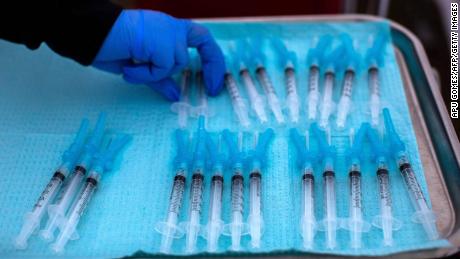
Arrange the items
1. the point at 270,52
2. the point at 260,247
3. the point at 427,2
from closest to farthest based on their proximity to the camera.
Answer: the point at 260,247 < the point at 270,52 < the point at 427,2

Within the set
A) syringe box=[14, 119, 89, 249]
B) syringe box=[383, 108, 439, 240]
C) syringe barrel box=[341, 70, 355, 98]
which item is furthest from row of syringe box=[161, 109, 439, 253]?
syringe box=[14, 119, 89, 249]

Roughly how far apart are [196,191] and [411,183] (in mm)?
465

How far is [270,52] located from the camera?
5.17 ft

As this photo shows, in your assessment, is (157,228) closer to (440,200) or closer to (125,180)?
(125,180)

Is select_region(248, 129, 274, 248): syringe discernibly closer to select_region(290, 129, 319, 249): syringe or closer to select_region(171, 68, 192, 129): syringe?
select_region(290, 129, 319, 249): syringe

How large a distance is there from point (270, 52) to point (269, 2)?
47 cm

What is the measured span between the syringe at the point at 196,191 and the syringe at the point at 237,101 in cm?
10

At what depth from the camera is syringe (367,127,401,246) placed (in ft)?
3.46

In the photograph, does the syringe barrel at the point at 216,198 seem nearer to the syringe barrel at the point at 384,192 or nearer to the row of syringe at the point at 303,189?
the row of syringe at the point at 303,189

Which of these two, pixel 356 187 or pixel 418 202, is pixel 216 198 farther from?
pixel 418 202

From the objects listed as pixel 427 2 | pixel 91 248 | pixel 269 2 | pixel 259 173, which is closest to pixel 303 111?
pixel 259 173

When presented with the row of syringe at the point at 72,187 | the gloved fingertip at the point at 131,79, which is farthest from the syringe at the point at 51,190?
the gloved fingertip at the point at 131,79

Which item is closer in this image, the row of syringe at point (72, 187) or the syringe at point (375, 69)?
the row of syringe at point (72, 187)

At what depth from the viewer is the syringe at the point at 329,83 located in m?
1.33
